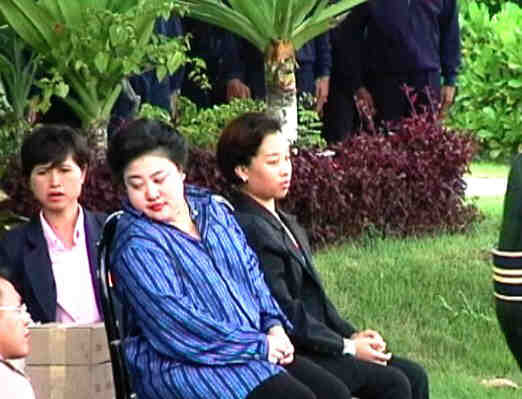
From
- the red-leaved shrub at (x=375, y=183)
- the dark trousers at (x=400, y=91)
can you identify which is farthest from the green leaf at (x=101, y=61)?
the dark trousers at (x=400, y=91)

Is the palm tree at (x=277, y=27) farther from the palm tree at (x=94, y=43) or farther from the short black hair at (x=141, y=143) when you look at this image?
the short black hair at (x=141, y=143)

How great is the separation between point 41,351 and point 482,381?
9.58ft

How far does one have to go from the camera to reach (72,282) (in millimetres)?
6258

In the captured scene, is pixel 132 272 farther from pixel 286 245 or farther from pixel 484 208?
pixel 484 208

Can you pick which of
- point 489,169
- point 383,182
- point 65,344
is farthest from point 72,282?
point 489,169

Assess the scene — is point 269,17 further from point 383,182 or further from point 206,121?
point 383,182

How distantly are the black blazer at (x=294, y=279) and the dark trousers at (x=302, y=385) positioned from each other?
0.50 ft

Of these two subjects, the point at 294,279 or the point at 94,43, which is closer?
the point at 294,279

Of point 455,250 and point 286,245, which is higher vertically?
point 286,245

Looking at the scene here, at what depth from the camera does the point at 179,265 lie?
5.56m

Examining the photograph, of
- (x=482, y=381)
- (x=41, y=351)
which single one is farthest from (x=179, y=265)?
(x=482, y=381)

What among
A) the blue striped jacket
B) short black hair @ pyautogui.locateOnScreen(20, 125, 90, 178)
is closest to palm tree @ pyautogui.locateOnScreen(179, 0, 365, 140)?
short black hair @ pyautogui.locateOnScreen(20, 125, 90, 178)

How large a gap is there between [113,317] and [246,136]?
3.45ft

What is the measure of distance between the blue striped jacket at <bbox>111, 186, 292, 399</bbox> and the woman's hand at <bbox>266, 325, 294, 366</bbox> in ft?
0.09
